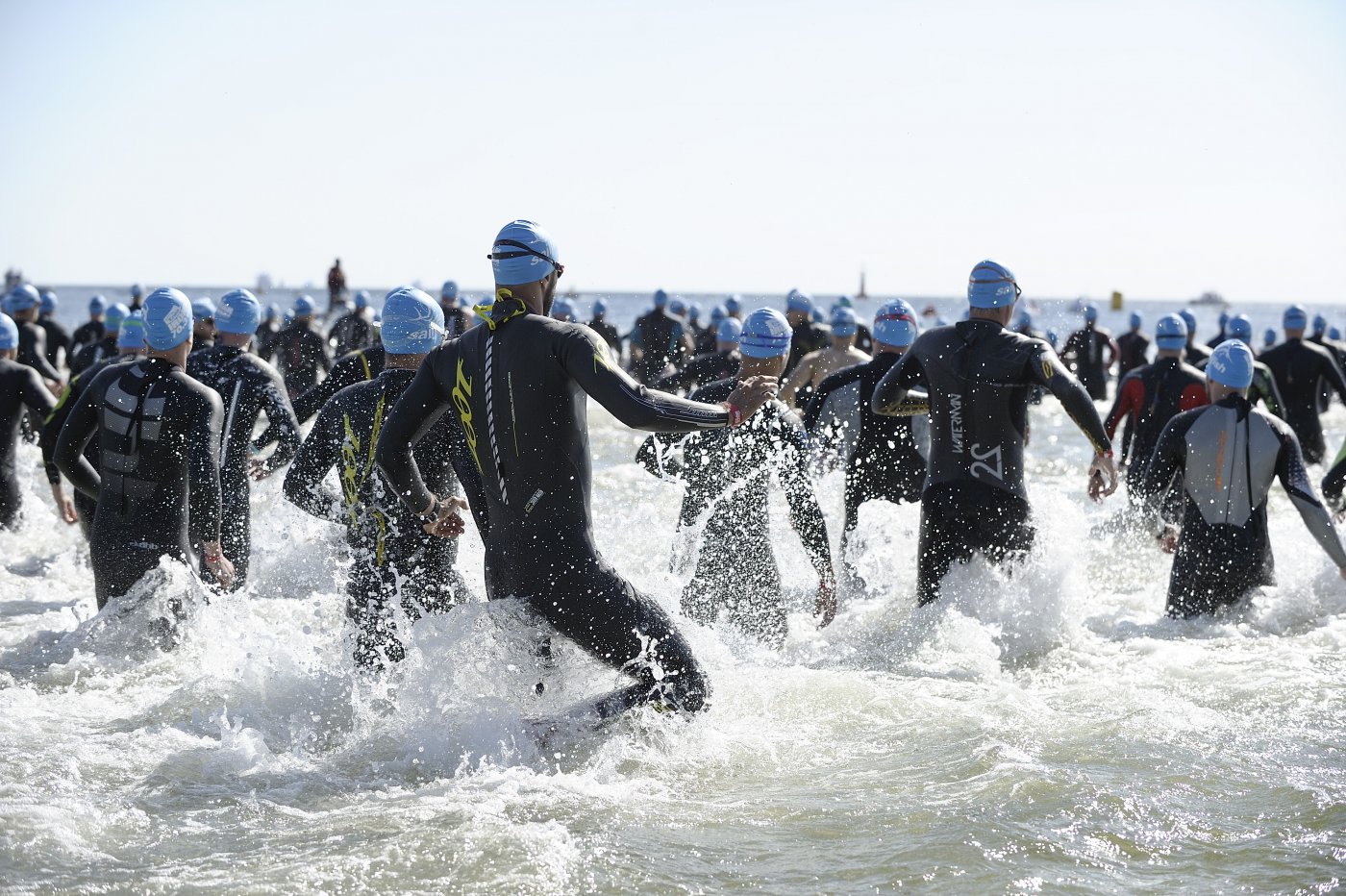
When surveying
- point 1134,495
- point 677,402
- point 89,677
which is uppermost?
point 677,402

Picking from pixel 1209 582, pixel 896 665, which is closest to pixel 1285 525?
pixel 1209 582

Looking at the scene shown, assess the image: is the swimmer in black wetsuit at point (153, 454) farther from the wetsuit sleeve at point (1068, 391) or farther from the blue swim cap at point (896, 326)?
the blue swim cap at point (896, 326)

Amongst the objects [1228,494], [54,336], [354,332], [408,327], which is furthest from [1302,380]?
[54,336]

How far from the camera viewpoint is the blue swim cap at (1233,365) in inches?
268

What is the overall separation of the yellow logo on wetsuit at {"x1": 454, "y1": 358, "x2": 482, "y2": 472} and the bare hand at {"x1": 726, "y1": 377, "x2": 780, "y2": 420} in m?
0.84

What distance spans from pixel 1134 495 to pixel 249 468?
5543 millimetres

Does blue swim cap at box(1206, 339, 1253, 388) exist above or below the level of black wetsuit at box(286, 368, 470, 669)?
above

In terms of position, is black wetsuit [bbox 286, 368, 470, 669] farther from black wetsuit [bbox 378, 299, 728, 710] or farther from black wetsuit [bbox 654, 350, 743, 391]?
black wetsuit [bbox 654, 350, 743, 391]

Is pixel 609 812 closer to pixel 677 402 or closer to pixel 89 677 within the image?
pixel 677 402

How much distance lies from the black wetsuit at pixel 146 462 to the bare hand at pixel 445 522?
5.38 feet

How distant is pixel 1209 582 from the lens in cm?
693

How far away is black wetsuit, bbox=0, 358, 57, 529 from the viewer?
804 cm

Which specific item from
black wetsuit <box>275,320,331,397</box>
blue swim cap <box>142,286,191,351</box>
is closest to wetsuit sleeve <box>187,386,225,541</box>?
blue swim cap <box>142,286,191,351</box>

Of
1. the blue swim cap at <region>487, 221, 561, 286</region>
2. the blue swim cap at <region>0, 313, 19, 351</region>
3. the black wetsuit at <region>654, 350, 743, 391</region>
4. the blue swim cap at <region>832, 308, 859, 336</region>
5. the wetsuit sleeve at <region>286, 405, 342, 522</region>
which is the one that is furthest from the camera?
the black wetsuit at <region>654, 350, 743, 391</region>
